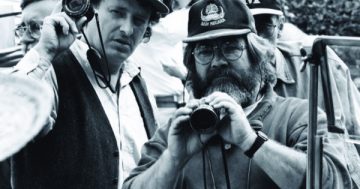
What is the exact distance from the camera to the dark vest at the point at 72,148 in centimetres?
324

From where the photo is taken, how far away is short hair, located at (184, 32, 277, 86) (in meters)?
3.06

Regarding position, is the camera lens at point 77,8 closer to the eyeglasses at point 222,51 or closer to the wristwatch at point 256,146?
the eyeglasses at point 222,51

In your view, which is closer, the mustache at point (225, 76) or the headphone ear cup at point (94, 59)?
the mustache at point (225, 76)

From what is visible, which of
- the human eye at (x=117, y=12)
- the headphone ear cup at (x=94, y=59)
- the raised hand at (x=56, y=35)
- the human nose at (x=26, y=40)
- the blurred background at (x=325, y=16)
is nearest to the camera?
the raised hand at (x=56, y=35)

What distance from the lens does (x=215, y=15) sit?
3049 mm

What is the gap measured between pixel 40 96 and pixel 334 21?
854 centimetres

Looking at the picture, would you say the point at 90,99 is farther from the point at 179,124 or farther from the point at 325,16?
the point at 325,16

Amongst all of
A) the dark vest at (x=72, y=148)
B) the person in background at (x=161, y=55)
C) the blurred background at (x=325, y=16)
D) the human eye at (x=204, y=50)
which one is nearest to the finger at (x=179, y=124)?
the human eye at (x=204, y=50)

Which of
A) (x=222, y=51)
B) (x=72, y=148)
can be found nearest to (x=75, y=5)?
(x=72, y=148)

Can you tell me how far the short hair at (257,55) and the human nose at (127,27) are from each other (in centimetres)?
55

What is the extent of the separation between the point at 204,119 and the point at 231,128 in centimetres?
12

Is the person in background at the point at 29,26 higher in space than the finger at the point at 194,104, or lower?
higher

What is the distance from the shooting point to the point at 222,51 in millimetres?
3010

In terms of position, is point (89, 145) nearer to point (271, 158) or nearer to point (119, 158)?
point (119, 158)
